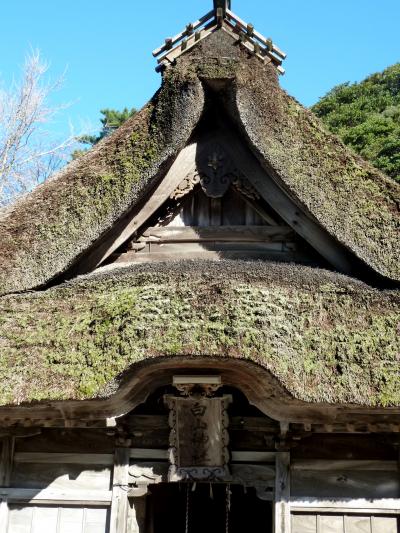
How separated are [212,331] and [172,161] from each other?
164 centimetres

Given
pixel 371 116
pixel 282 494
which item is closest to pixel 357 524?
pixel 282 494

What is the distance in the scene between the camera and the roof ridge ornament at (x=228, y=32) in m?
4.93

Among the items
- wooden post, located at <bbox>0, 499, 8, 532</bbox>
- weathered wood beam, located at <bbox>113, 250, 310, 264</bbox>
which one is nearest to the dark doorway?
wooden post, located at <bbox>0, 499, 8, 532</bbox>

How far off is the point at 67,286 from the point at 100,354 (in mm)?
767

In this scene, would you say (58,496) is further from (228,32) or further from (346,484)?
(228,32)

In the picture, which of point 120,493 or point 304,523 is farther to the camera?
point 120,493

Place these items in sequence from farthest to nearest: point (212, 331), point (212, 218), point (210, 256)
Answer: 1. point (212, 218)
2. point (210, 256)
3. point (212, 331)

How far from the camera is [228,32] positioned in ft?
16.3

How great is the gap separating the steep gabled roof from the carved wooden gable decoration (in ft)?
0.63

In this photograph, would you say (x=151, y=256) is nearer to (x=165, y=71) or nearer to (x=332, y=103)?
(x=165, y=71)

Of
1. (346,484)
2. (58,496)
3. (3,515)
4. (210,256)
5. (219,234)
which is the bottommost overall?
(3,515)

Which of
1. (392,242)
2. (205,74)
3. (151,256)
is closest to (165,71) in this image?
(205,74)

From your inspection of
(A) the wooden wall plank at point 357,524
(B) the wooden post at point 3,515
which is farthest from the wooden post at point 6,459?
(A) the wooden wall plank at point 357,524

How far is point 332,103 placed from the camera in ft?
75.0
